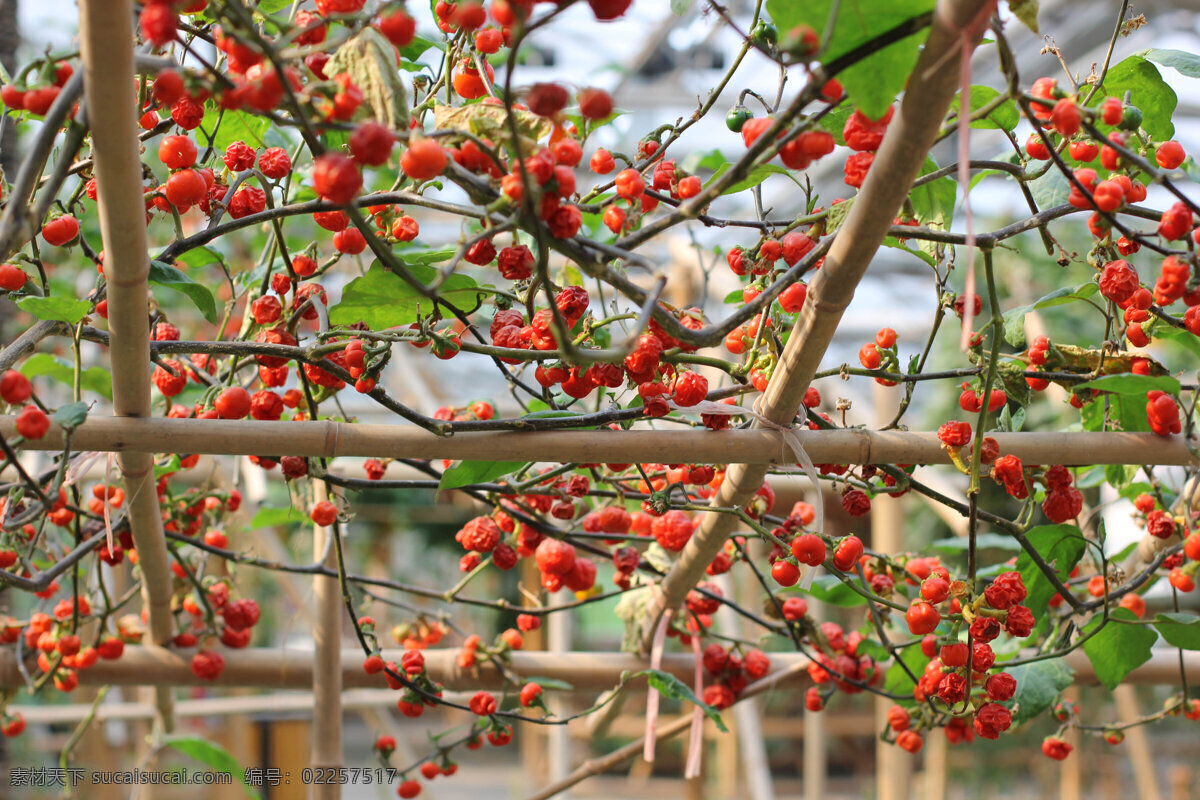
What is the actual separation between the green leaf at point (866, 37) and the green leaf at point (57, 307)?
53 cm

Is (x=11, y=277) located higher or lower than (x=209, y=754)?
higher

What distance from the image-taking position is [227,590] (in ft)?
3.88

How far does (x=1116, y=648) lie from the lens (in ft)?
3.11

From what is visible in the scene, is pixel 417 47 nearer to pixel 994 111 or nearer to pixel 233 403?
pixel 233 403

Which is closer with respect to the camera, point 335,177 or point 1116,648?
point 335,177

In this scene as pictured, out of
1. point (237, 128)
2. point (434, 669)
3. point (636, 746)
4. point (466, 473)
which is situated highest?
point (237, 128)

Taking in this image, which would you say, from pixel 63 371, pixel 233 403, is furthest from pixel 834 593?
pixel 63 371

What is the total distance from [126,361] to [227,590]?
60 cm

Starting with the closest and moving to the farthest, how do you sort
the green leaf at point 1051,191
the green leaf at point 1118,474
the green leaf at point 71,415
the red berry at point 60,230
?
the green leaf at point 71,415
the red berry at point 60,230
the green leaf at point 1051,191
the green leaf at point 1118,474

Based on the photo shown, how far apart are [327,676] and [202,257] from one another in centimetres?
50

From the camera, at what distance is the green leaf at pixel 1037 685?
95 cm

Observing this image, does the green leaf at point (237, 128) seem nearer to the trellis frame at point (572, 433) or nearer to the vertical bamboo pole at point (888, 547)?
the trellis frame at point (572, 433)

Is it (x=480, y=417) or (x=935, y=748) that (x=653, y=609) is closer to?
(x=480, y=417)

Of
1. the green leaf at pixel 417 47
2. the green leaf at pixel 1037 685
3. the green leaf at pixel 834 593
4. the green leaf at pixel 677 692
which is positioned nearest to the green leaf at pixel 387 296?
the green leaf at pixel 417 47
